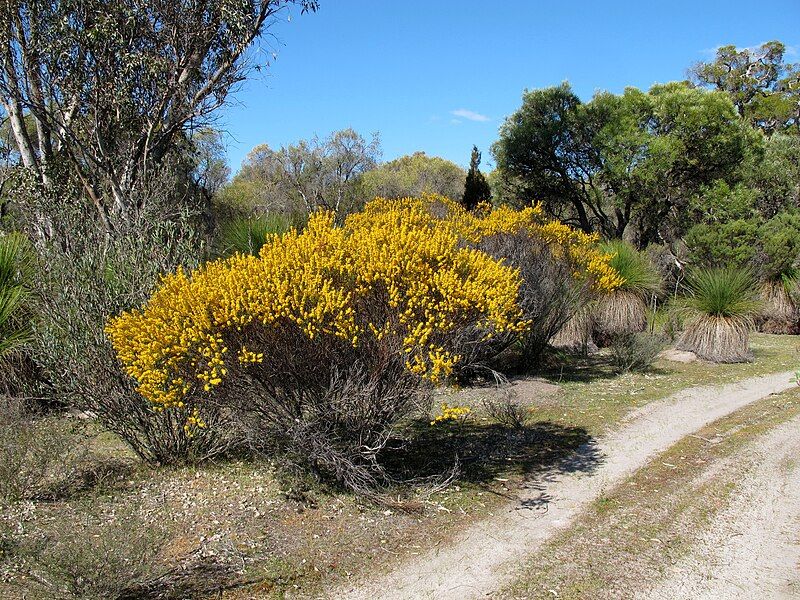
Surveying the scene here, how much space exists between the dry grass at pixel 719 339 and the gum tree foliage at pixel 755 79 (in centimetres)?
2452

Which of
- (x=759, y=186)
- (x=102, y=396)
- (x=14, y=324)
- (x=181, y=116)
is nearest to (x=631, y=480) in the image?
(x=102, y=396)

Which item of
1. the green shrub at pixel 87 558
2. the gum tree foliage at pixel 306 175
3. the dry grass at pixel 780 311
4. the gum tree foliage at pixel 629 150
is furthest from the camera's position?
the gum tree foliage at pixel 306 175

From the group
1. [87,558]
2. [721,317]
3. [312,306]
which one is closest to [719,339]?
[721,317]

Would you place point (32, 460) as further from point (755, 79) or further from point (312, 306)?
point (755, 79)

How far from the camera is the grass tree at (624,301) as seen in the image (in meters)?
13.6

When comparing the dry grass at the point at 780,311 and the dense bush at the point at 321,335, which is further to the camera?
the dry grass at the point at 780,311

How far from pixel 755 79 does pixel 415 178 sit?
71.6ft

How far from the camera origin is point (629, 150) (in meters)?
19.1

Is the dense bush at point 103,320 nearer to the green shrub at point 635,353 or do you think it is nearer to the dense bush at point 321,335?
the dense bush at point 321,335

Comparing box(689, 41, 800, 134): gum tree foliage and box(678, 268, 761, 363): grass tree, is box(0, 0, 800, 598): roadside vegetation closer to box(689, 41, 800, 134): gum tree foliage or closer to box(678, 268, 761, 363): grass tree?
box(678, 268, 761, 363): grass tree

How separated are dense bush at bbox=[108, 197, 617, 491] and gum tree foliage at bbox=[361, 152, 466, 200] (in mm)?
29119

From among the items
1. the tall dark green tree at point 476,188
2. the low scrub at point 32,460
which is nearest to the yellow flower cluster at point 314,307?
the low scrub at point 32,460

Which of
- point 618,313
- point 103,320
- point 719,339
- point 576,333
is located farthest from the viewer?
point 618,313

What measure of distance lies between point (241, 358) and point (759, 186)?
2099cm
